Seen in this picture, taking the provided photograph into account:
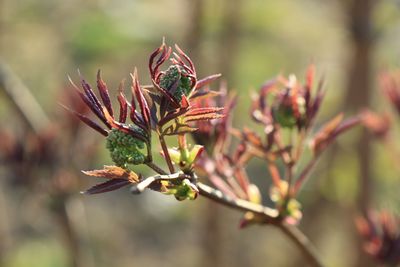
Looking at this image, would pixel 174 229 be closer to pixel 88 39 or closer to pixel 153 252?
pixel 153 252

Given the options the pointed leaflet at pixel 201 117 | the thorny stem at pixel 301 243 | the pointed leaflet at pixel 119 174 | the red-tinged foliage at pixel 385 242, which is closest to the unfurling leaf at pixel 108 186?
the pointed leaflet at pixel 119 174

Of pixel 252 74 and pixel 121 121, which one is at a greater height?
pixel 121 121

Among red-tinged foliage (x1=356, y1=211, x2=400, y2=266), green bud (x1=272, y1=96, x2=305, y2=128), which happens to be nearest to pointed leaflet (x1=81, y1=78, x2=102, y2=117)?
green bud (x1=272, y1=96, x2=305, y2=128)

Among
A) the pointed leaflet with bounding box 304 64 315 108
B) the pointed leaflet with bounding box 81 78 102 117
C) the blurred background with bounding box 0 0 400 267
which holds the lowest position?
the blurred background with bounding box 0 0 400 267

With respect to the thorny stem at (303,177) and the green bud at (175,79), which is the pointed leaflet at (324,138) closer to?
the thorny stem at (303,177)

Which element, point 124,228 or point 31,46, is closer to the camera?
point 124,228

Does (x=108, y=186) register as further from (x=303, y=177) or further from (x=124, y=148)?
(x=303, y=177)

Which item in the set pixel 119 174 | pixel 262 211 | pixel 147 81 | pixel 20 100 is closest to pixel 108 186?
pixel 119 174

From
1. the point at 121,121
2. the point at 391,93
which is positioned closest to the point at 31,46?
the point at 391,93

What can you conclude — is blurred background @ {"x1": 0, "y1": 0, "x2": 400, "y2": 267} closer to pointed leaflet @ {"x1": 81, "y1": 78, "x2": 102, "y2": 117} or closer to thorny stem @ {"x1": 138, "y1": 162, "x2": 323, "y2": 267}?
thorny stem @ {"x1": 138, "y1": 162, "x2": 323, "y2": 267}
